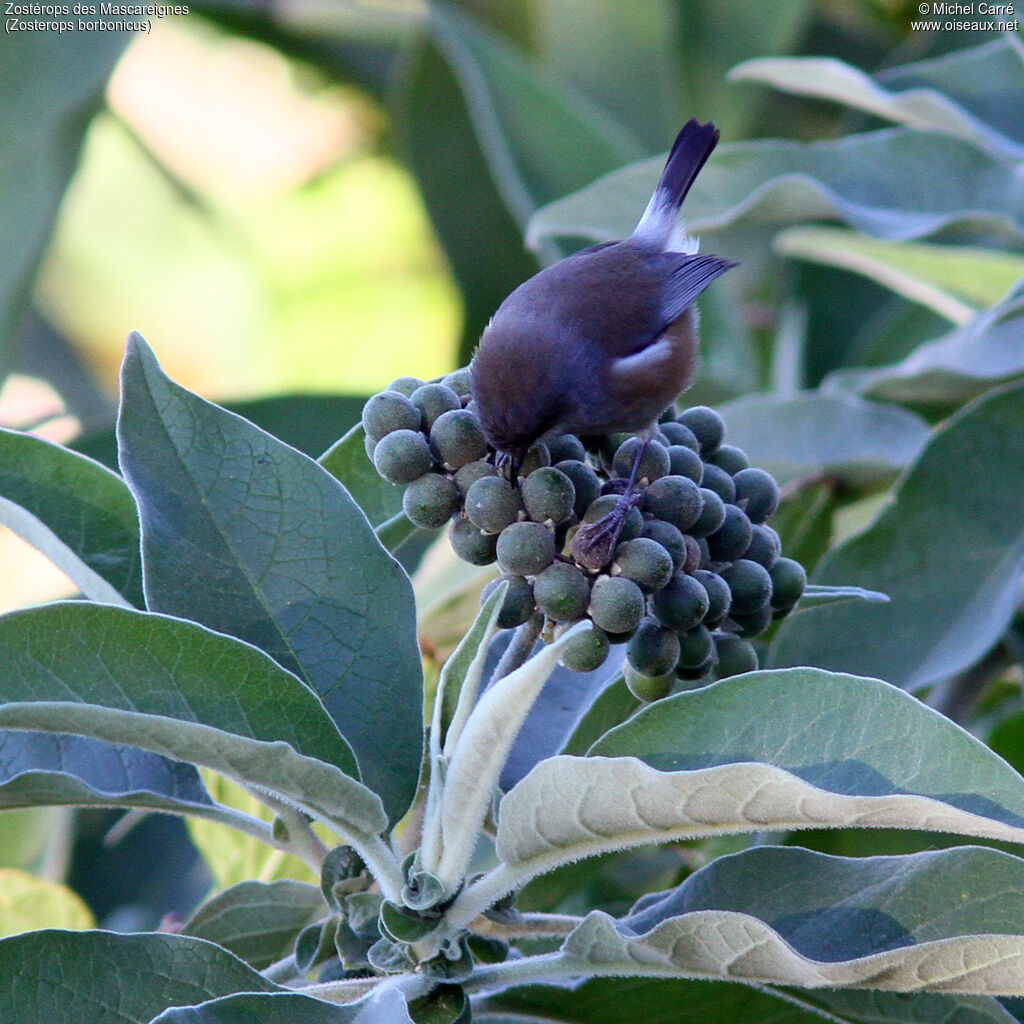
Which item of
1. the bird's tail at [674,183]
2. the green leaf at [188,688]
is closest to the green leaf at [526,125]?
the bird's tail at [674,183]

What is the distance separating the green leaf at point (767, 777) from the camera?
3.14 ft

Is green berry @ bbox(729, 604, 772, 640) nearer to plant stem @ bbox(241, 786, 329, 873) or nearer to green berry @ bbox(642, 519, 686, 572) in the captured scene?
green berry @ bbox(642, 519, 686, 572)

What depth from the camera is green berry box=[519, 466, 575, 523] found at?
3.87 ft

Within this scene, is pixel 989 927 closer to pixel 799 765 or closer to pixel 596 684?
pixel 799 765

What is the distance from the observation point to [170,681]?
1137 mm

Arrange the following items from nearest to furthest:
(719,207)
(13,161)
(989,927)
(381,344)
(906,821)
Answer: (906,821) → (989,927) → (719,207) → (13,161) → (381,344)

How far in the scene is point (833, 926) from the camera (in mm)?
1151

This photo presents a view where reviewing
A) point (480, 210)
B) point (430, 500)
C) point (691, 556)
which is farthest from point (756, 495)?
point (480, 210)

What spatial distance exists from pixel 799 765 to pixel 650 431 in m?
0.45

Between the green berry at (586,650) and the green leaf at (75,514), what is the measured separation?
562mm

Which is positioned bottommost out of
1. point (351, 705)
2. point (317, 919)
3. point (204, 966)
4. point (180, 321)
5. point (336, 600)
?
point (180, 321)

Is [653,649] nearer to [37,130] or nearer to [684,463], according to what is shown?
[684,463]

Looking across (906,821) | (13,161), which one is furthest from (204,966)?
(13,161)

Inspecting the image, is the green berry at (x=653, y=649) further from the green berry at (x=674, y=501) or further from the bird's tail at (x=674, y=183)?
the bird's tail at (x=674, y=183)
